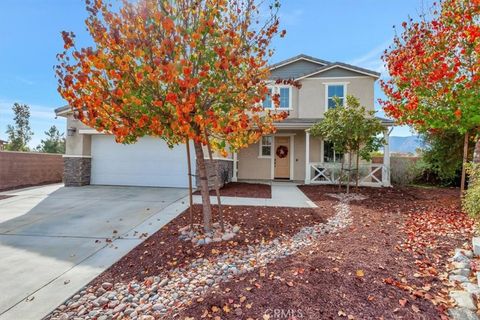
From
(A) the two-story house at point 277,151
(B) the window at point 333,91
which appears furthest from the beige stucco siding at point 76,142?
(B) the window at point 333,91

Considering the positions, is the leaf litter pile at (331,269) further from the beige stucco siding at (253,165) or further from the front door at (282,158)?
the front door at (282,158)

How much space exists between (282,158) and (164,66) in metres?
11.6

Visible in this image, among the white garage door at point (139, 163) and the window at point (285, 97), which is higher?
the window at point (285, 97)

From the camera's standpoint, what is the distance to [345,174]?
12.0 m

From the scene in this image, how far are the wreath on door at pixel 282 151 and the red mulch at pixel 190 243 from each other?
731 centimetres

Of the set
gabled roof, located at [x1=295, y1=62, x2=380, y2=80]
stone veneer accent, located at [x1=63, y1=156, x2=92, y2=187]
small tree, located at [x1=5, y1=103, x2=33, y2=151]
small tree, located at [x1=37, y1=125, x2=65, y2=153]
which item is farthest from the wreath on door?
small tree, located at [x1=5, y1=103, x2=33, y2=151]

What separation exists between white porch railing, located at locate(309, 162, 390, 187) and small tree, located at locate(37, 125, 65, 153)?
24.7 m

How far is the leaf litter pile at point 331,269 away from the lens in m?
2.59

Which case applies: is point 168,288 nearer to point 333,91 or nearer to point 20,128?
point 333,91

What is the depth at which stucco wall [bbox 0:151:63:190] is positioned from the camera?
1185 centimetres

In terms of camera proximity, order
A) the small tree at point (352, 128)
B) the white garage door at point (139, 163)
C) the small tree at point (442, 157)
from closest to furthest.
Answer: the small tree at point (352, 128), the white garage door at point (139, 163), the small tree at point (442, 157)

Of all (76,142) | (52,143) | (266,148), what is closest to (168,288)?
(76,142)

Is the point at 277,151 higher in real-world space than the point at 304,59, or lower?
lower

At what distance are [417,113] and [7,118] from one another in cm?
3364
